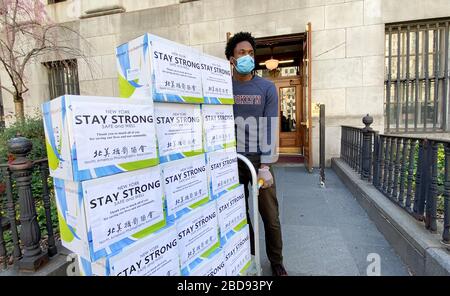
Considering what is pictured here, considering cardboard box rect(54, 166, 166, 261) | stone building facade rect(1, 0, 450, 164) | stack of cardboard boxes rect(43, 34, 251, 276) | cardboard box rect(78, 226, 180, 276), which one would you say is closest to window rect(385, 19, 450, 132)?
stone building facade rect(1, 0, 450, 164)

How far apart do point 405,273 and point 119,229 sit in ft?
8.36

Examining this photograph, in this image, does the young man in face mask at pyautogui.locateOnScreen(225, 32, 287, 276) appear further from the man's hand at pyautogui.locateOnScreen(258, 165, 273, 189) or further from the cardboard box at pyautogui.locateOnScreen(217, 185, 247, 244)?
the cardboard box at pyautogui.locateOnScreen(217, 185, 247, 244)

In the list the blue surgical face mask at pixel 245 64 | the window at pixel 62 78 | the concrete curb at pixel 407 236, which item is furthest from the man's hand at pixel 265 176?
the window at pixel 62 78

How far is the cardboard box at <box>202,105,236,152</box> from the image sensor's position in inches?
74.8

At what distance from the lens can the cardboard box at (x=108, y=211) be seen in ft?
3.76

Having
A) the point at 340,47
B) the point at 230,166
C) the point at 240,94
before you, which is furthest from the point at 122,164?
the point at 340,47

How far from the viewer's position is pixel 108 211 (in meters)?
1.22

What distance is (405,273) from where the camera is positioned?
96.3 inches

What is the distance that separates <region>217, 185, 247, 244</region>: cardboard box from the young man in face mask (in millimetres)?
240

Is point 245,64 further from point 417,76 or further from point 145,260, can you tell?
point 417,76

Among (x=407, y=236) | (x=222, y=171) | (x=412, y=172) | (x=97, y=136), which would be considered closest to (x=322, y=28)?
(x=412, y=172)

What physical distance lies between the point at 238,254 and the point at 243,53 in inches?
65.6

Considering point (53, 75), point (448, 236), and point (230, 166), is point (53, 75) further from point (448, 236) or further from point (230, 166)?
point (448, 236)

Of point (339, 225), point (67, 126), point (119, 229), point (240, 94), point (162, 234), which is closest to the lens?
point (67, 126)
